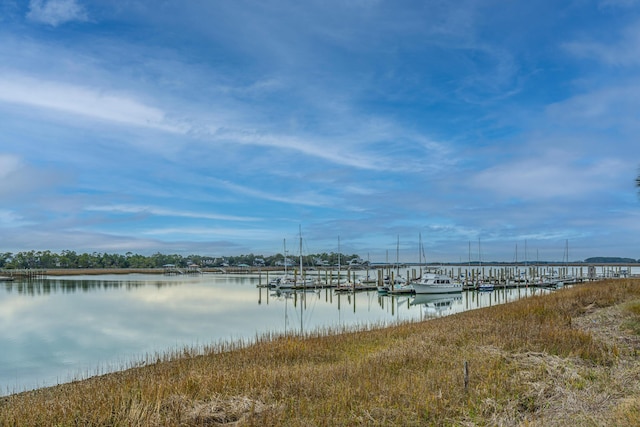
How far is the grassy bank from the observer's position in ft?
23.4

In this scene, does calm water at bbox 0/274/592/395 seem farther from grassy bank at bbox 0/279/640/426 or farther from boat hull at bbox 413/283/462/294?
grassy bank at bbox 0/279/640/426

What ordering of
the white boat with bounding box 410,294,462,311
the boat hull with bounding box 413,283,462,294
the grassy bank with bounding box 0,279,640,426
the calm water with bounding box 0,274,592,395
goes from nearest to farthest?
the grassy bank with bounding box 0,279,640,426 < the calm water with bounding box 0,274,592,395 < the white boat with bounding box 410,294,462,311 < the boat hull with bounding box 413,283,462,294

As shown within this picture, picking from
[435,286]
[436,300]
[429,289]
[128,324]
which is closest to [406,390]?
[128,324]

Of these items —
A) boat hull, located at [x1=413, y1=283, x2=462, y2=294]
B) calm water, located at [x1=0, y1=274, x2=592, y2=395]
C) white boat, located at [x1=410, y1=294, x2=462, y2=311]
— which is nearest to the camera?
calm water, located at [x1=0, y1=274, x2=592, y2=395]

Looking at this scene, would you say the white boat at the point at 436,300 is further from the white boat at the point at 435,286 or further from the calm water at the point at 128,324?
the white boat at the point at 435,286

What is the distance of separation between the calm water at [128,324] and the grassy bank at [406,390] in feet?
25.2

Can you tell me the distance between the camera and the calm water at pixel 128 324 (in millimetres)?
19625

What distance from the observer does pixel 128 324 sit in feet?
107

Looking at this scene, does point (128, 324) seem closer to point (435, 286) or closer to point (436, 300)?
point (436, 300)

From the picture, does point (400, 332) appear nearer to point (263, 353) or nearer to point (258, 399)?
point (263, 353)

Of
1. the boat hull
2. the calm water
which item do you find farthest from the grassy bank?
the boat hull

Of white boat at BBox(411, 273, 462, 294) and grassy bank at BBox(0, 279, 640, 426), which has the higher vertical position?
grassy bank at BBox(0, 279, 640, 426)

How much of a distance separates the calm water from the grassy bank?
7.67 meters

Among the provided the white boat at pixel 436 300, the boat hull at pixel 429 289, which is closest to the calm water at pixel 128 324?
the white boat at pixel 436 300
